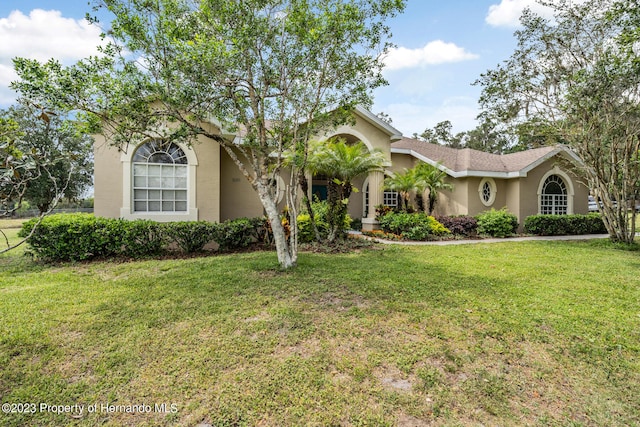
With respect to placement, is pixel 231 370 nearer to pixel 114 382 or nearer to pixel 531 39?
pixel 114 382

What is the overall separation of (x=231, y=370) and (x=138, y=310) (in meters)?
2.55

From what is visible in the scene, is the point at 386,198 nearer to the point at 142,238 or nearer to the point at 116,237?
the point at 142,238

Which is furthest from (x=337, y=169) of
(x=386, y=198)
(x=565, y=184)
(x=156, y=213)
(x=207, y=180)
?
(x=565, y=184)

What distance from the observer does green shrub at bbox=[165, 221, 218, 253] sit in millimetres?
9172

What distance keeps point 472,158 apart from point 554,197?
5430 millimetres

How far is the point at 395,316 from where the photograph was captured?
Answer: 4719 mm

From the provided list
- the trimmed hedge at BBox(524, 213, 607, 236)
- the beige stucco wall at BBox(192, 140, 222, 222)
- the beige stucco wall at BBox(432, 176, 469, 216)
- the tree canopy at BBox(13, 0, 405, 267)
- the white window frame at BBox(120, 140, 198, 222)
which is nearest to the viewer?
the tree canopy at BBox(13, 0, 405, 267)

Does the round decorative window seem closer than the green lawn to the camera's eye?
No

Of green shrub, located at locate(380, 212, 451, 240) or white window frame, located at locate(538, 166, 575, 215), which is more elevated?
white window frame, located at locate(538, 166, 575, 215)

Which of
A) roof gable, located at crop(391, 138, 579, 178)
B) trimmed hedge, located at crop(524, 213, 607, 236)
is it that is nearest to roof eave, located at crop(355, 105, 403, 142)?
roof gable, located at crop(391, 138, 579, 178)

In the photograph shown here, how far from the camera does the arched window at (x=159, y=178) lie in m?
10.3

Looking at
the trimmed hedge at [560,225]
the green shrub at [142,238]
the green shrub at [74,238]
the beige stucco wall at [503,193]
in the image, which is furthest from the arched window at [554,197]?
the green shrub at [74,238]

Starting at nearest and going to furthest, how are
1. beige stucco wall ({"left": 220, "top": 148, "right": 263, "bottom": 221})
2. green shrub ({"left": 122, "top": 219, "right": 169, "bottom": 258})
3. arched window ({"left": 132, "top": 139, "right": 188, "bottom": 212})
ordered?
1. green shrub ({"left": 122, "top": 219, "right": 169, "bottom": 258})
2. arched window ({"left": 132, "top": 139, "right": 188, "bottom": 212})
3. beige stucco wall ({"left": 220, "top": 148, "right": 263, "bottom": 221})

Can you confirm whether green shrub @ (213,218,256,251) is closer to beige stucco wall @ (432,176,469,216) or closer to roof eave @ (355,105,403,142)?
roof eave @ (355,105,403,142)
